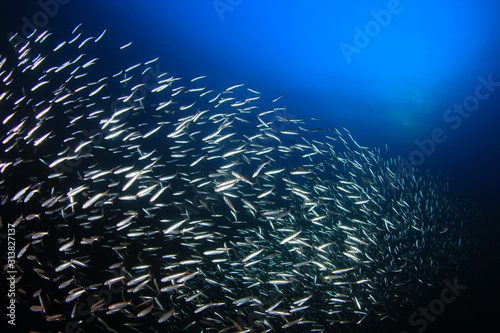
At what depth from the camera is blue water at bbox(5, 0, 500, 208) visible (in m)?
17.9

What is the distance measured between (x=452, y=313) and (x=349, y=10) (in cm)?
2005

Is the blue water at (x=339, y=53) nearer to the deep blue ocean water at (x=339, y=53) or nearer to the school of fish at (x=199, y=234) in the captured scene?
the deep blue ocean water at (x=339, y=53)

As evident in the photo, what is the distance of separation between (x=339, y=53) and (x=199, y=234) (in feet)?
74.3

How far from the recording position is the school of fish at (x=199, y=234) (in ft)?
17.7

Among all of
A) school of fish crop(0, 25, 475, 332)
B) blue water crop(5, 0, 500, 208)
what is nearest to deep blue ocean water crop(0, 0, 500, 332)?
blue water crop(5, 0, 500, 208)

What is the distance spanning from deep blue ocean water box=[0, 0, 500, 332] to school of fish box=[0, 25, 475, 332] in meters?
7.82

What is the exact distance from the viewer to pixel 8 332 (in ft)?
23.1

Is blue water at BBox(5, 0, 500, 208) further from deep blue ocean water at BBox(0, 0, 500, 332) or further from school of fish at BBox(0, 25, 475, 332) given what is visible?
school of fish at BBox(0, 25, 475, 332)

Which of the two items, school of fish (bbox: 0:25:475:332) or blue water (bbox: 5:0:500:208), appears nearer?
school of fish (bbox: 0:25:475:332)

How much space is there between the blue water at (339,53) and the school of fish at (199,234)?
8.85 meters

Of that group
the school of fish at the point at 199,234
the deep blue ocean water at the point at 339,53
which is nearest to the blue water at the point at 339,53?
the deep blue ocean water at the point at 339,53

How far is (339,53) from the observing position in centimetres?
2202

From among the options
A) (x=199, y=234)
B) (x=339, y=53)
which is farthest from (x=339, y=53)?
(x=199, y=234)

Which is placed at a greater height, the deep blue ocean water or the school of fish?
the deep blue ocean water
